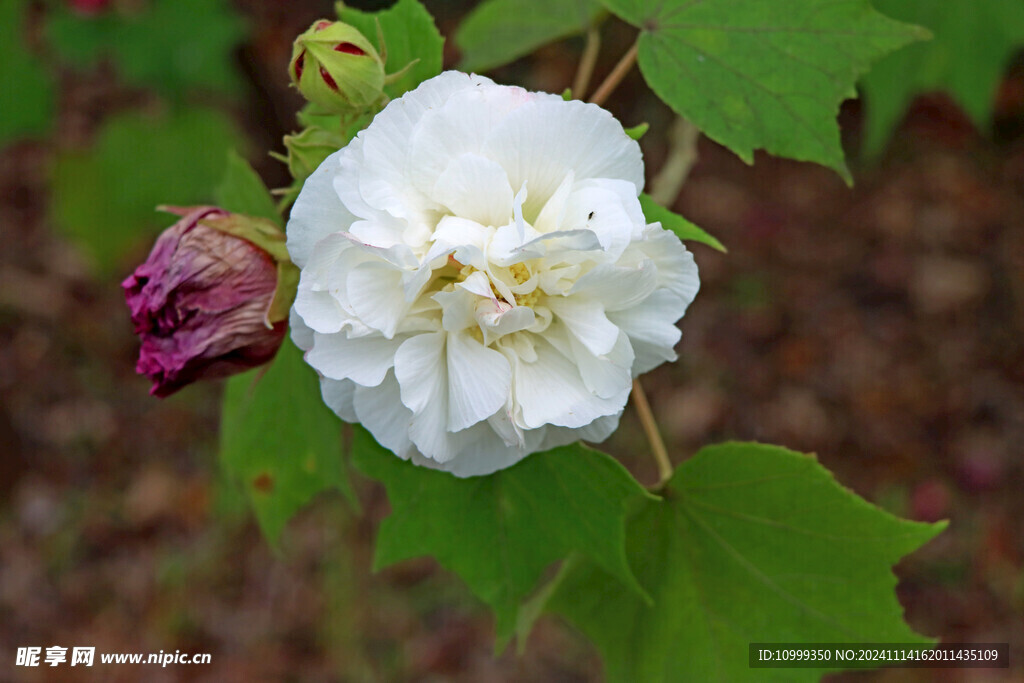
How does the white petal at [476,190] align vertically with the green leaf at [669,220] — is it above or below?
above

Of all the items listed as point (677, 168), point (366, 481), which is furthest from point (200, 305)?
→ point (366, 481)

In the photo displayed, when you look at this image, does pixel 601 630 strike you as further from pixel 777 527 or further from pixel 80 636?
pixel 80 636

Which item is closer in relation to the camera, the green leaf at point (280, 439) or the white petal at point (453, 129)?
the white petal at point (453, 129)

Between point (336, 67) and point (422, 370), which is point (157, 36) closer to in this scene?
point (336, 67)

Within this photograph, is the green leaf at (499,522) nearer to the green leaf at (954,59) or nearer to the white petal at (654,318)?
the white petal at (654,318)

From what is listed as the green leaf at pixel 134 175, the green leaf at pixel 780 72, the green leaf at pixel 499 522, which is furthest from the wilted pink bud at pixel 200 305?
the green leaf at pixel 134 175

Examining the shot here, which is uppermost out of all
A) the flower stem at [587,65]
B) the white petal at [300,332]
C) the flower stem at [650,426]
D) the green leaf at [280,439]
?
the flower stem at [587,65]

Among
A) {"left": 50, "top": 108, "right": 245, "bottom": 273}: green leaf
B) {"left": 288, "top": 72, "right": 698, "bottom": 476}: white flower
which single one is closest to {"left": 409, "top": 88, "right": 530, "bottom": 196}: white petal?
{"left": 288, "top": 72, "right": 698, "bottom": 476}: white flower
